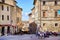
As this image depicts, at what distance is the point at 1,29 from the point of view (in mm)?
38156

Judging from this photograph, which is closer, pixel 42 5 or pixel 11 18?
pixel 42 5

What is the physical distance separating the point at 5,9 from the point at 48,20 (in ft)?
30.8

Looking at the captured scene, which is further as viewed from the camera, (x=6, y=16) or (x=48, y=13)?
(x=6, y=16)

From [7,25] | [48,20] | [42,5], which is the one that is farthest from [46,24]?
[7,25]

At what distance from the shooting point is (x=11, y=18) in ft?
139

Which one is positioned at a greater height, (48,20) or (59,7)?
(59,7)

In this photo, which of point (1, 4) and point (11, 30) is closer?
point (1, 4)

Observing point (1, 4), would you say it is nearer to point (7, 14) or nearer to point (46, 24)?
point (7, 14)

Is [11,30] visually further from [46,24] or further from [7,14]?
[46,24]

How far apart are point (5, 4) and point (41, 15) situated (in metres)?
7.98

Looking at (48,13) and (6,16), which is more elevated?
(48,13)

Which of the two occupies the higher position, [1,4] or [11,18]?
[1,4]

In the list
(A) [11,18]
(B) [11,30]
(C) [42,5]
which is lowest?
(B) [11,30]

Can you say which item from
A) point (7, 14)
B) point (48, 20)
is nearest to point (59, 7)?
A: point (48, 20)
